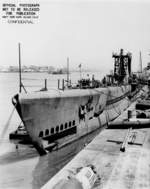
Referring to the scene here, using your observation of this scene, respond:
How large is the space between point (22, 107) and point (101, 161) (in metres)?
6.32

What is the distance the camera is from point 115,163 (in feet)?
48.1

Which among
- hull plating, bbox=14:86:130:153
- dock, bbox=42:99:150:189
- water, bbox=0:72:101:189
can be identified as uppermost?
hull plating, bbox=14:86:130:153

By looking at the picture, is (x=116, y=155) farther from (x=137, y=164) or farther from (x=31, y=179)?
(x=31, y=179)

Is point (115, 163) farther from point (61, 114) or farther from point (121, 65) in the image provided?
point (121, 65)

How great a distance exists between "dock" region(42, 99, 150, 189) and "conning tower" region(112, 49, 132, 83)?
3189 cm

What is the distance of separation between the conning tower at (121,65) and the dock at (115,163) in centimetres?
3189

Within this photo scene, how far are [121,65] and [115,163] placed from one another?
1569 inches

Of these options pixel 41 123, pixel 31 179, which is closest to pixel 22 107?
pixel 41 123

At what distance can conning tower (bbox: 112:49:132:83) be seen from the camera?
2039 inches

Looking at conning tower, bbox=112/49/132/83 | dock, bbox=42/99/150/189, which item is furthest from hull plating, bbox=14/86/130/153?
conning tower, bbox=112/49/132/83

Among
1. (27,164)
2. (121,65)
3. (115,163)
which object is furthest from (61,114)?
(121,65)

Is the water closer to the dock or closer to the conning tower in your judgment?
the dock

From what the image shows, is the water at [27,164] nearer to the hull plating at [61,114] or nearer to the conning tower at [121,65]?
the hull plating at [61,114]

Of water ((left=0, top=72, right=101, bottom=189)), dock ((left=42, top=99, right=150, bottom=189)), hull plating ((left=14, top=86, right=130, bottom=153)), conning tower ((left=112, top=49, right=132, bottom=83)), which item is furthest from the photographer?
conning tower ((left=112, top=49, right=132, bottom=83))
